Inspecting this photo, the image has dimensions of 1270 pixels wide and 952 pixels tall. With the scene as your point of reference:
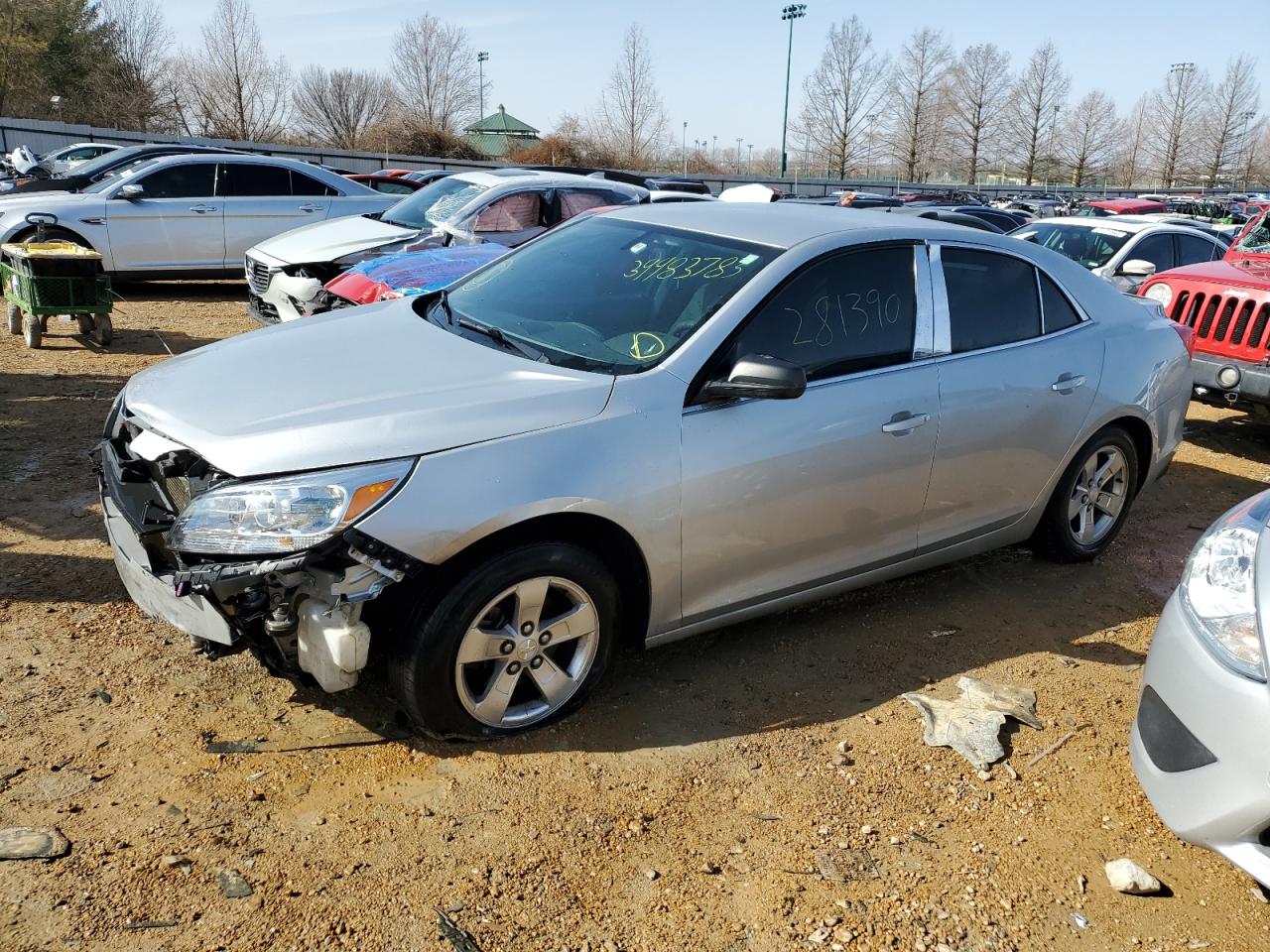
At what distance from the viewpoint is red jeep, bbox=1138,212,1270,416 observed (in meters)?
7.32

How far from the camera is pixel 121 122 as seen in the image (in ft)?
154

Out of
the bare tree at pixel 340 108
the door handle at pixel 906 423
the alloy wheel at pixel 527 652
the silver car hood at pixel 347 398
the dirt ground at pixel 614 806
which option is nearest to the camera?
the dirt ground at pixel 614 806

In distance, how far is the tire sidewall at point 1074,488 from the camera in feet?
15.8

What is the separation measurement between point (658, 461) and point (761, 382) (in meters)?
0.43

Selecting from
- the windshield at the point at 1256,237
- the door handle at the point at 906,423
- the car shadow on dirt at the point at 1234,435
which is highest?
the windshield at the point at 1256,237

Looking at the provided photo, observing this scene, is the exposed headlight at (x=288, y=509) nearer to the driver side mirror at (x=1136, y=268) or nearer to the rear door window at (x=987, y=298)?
the rear door window at (x=987, y=298)

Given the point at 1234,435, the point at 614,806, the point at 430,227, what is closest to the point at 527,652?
the point at 614,806

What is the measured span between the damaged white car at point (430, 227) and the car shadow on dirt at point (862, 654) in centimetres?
519

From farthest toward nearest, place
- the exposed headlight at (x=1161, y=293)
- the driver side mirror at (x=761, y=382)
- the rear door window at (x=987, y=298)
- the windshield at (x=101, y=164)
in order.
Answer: the windshield at (x=101, y=164)
the exposed headlight at (x=1161, y=293)
the rear door window at (x=987, y=298)
the driver side mirror at (x=761, y=382)

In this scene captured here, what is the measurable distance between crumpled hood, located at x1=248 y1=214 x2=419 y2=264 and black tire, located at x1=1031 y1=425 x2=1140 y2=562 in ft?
21.1

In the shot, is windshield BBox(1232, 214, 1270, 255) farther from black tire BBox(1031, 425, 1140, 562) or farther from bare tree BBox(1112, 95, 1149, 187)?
bare tree BBox(1112, 95, 1149, 187)

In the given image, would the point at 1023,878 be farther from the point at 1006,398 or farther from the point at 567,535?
the point at 1006,398

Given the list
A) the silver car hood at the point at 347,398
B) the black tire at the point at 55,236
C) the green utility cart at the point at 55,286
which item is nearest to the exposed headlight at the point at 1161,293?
the silver car hood at the point at 347,398

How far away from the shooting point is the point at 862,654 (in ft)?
13.6
